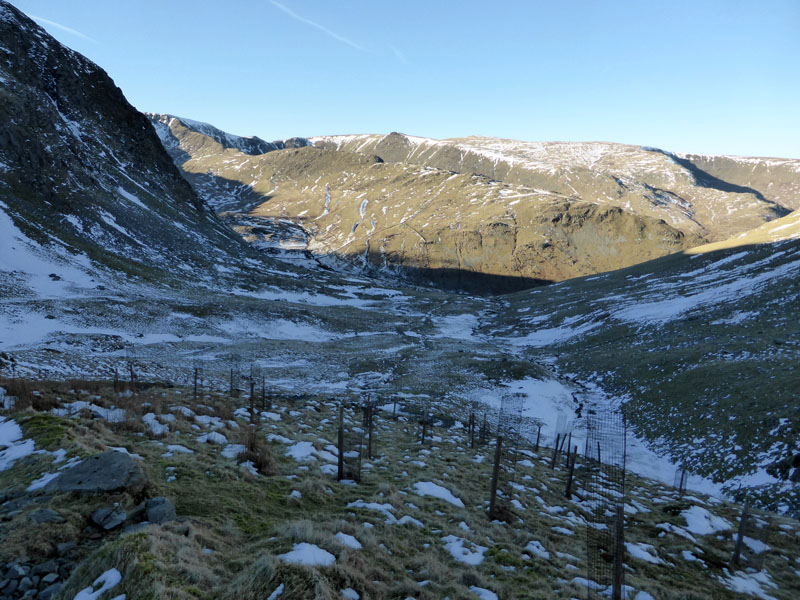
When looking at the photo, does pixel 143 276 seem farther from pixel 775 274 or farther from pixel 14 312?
pixel 775 274

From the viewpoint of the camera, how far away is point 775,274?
1960 inches

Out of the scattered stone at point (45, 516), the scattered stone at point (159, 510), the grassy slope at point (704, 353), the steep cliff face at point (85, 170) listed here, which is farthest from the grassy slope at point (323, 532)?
the steep cliff face at point (85, 170)

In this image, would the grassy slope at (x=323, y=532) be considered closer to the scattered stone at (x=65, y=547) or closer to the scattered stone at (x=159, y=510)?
the scattered stone at (x=65, y=547)

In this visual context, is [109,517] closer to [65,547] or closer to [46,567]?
[65,547]

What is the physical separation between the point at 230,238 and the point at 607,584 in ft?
404

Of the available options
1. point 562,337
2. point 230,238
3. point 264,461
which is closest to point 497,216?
point 230,238

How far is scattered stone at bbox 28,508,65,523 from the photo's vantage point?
6682 mm

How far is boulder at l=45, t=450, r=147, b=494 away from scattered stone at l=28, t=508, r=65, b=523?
77 cm

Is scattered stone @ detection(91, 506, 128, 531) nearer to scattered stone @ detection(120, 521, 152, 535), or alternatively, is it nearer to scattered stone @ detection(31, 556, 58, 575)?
scattered stone @ detection(120, 521, 152, 535)

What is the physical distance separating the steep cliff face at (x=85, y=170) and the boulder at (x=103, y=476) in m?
63.3

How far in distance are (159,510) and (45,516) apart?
5.50ft

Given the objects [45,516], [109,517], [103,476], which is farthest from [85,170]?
[109,517]

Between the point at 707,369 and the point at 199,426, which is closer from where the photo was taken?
the point at 199,426

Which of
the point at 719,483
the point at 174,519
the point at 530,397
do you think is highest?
the point at 174,519
